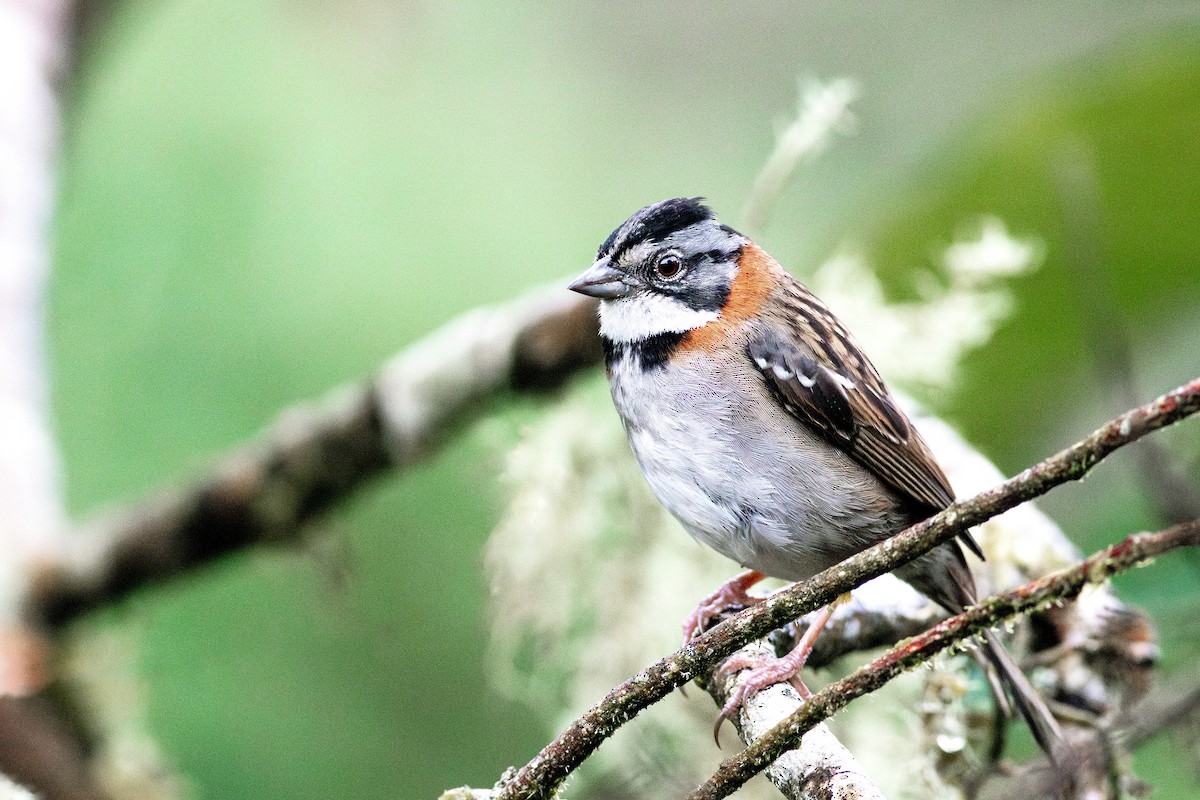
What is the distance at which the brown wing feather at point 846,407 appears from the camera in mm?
2436

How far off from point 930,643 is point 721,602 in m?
1.39

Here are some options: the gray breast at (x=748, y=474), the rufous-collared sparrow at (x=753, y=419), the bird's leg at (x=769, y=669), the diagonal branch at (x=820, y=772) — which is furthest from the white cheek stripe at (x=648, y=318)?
the diagonal branch at (x=820, y=772)

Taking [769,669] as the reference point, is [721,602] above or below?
above

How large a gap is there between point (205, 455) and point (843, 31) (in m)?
5.05

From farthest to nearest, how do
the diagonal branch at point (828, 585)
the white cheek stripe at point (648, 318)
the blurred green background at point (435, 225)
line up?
the blurred green background at point (435, 225)
the white cheek stripe at point (648, 318)
the diagonal branch at point (828, 585)

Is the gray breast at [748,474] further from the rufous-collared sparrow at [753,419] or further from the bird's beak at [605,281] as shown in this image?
the bird's beak at [605,281]

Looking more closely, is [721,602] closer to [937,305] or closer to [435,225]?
[937,305]

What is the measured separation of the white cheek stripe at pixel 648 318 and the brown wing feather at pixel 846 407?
162 mm

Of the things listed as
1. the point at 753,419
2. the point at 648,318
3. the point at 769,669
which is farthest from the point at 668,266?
the point at 769,669

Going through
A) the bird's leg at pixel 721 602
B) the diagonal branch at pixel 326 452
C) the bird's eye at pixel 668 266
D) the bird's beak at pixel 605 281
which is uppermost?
the diagonal branch at pixel 326 452

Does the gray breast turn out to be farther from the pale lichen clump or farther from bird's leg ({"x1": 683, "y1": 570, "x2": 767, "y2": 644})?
the pale lichen clump

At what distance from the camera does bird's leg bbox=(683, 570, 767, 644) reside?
264 centimetres

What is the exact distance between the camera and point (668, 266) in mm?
2689

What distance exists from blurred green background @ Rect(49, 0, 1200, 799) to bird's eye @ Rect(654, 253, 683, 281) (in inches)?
38.2
